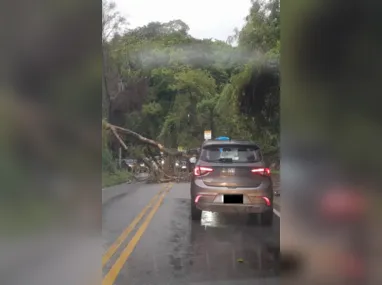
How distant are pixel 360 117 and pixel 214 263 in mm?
1895

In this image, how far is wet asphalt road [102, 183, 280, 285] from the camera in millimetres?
3254

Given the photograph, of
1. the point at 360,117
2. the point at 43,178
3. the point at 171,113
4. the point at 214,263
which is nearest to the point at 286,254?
the point at 360,117

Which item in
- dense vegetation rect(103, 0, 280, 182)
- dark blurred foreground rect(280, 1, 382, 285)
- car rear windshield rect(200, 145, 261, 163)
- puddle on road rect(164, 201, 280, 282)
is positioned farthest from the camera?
car rear windshield rect(200, 145, 261, 163)

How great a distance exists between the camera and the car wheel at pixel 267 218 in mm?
4002

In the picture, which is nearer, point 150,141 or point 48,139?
point 48,139

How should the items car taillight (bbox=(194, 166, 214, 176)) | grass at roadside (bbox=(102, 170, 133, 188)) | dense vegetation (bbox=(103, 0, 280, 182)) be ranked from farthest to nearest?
1. car taillight (bbox=(194, 166, 214, 176))
2. dense vegetation (bbox=(103, 0, 280, 182))
3. grass at roadside (bbox=(102, 170, 133, 188))

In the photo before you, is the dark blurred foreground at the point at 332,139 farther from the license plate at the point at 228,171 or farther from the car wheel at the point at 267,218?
the license plate at the point at 228,171

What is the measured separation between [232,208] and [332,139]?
84.5 inches

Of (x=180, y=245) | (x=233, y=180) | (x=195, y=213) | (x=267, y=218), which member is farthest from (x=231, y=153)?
(x=180, y=245)

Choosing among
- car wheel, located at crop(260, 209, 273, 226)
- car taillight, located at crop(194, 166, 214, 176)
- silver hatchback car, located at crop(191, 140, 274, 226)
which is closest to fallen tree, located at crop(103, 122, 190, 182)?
car taillight, located at crop(194, 166, 214, 176)

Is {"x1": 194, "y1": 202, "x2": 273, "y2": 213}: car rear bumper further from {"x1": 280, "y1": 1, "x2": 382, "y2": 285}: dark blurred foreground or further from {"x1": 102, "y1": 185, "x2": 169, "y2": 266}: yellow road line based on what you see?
{"x1": 280, "y1": 1, "x2": 382, "y2": 285}: dark blurred foreground

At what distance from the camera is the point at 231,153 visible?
4.25 m

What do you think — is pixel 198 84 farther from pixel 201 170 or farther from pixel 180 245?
pixel 180 245

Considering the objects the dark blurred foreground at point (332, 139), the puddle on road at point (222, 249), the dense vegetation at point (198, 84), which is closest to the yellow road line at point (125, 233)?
the puddle on road at point (222, 249)
